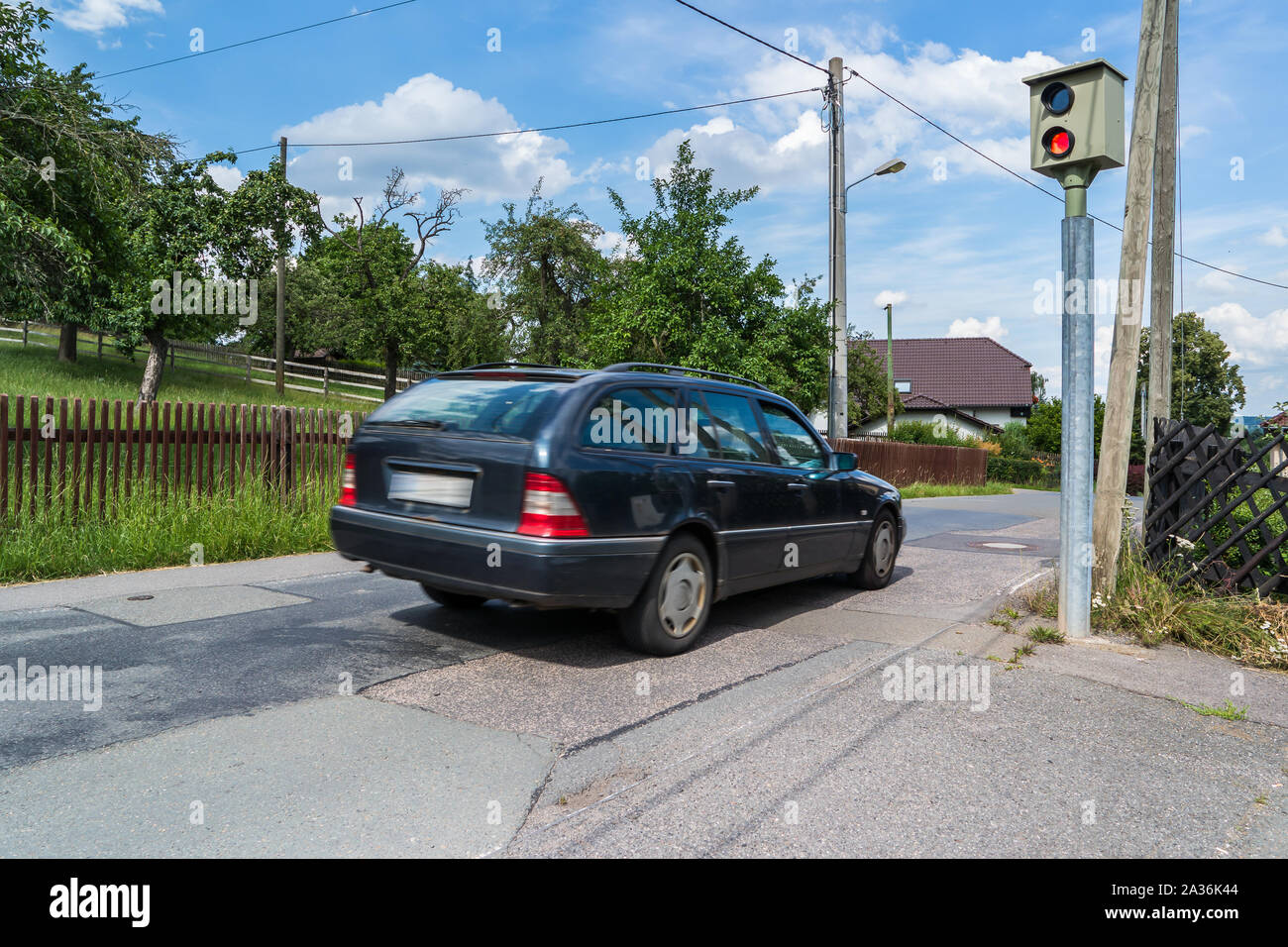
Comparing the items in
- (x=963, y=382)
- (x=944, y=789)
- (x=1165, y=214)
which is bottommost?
(x=944, y=789)

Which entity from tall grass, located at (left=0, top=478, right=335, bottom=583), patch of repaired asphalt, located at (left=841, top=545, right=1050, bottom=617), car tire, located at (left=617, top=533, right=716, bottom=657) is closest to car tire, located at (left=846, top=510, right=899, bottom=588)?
patch of repaired asphalt, located at (left=841, top=545, right=1050, bottom=617)

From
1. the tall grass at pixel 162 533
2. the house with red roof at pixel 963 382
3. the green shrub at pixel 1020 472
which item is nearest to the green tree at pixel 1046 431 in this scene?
the green shrub at pixel 1020 472

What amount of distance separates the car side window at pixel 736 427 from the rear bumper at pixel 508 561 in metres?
1.14

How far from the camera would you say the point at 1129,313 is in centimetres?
644

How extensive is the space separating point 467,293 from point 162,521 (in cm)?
3434

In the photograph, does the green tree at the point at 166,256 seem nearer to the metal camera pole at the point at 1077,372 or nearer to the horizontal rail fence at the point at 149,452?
the horizontal rail fence at the point at 149,452

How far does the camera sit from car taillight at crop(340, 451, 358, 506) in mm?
5371

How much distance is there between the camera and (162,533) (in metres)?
7.97

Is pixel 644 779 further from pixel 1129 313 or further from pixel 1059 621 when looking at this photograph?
pixel 1129 313

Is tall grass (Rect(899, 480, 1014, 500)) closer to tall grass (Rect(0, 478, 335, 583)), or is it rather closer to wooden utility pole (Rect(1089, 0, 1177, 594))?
wooden utility pole (Rect(1089, 0, 1177, 594))

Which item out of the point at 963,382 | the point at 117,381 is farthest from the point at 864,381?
the point at 117,381

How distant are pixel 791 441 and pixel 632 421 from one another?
1892 millimetres

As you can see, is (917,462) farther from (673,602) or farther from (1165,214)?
(673,602)

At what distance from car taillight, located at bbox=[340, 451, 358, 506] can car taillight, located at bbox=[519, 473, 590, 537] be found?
4.49ft
